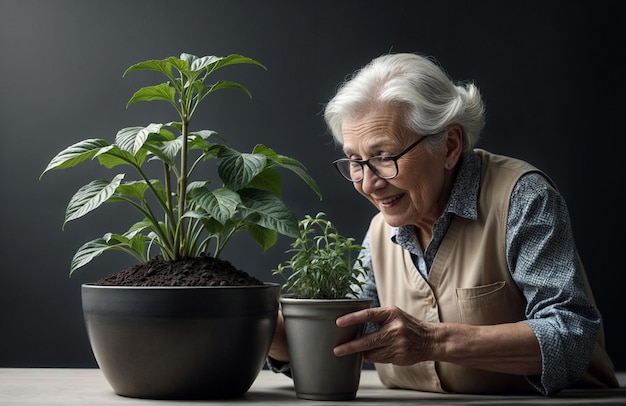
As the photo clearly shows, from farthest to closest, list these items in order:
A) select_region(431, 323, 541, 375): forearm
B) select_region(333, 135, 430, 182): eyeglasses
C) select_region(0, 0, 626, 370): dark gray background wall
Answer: select_region(0, 0, 626, 370): dark gray background wall → select_region(333, 135, 430, 182): eyeglasses → select_region(431, 323, 541, 375): forearm

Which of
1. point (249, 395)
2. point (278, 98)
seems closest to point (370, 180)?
point (249, 395)

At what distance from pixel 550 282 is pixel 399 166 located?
0.39 metres

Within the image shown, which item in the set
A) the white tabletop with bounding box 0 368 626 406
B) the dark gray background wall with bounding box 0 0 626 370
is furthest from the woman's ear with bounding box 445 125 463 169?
the dark gray background wall with bounding box 0 0 626 370

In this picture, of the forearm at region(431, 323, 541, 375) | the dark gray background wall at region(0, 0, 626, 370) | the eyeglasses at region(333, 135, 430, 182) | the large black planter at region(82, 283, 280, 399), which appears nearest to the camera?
the large black planter at region(82, 283, 280, 399)

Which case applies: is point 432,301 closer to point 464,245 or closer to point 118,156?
point 464,245

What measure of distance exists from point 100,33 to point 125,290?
4.33ft

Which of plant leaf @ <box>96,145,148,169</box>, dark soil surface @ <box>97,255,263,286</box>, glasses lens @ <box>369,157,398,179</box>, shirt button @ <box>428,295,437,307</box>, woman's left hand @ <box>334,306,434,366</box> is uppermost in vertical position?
plant leaf @ <box>96,145,148,169</box>

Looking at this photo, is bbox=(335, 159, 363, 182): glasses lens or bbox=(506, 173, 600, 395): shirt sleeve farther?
bbox=(335, 159, 363, 182): glasses lens

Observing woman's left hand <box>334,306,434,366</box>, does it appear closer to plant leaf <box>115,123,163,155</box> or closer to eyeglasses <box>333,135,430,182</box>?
eyeglasses <box>333,135,430,182</box>

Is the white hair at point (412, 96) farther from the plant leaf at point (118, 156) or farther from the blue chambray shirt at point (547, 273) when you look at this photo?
the plant leaf at point (118, 156)

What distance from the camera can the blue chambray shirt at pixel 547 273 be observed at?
1458 mm

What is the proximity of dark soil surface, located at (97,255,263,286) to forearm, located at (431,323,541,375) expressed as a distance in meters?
0.37

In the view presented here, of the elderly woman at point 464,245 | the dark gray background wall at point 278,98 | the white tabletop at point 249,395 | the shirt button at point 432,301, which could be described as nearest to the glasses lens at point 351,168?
the elderly woman at point 464,245

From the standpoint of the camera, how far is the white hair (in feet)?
5.34
